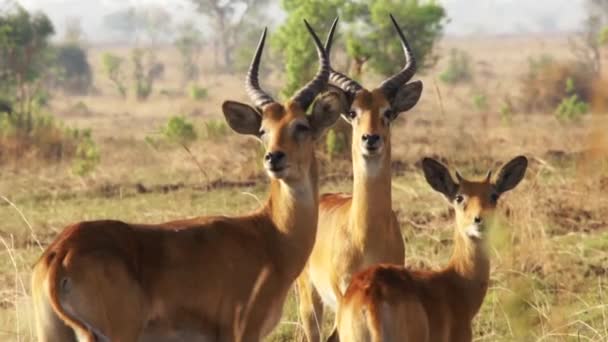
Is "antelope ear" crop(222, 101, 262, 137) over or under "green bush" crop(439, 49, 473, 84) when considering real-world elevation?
under

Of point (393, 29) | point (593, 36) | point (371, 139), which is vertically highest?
point (593, 36)

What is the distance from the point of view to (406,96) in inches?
336

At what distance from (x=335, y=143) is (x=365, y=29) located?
8.34 m

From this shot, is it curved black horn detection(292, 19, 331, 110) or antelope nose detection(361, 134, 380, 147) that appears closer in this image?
curved black horn detection(292, 19, 331, 110)

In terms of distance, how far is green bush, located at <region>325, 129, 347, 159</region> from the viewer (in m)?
17.2

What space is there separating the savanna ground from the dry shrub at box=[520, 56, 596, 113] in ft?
13.3

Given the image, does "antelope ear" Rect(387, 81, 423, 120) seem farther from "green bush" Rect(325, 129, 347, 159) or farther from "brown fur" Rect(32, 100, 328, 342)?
"green bush" Rect(325, 129, 347, 159)

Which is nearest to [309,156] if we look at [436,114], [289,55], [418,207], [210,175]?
[418,207]

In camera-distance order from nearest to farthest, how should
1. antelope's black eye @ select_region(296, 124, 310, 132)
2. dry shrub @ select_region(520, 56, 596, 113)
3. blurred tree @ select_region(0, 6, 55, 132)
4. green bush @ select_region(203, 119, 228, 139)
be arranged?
antelope's black eye @ select_region(296, 124, 310, 132), green bush @ select_region(203, 119, 228, 139), blurred tree @ select_region(0, 6, 55, 132), dry shrub @ select_region(520, 56, 596, 113)

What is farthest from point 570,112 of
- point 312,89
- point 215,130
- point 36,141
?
point 312,89

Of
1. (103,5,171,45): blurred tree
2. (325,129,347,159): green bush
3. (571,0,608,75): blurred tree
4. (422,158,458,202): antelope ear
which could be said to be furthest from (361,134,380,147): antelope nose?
(103,5,171,45): blurred tree

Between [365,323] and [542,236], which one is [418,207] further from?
[365,323]

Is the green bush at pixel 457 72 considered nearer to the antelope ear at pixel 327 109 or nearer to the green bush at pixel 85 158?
the green bush at pixel 85 158

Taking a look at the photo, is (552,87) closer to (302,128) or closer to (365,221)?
(365,221)
